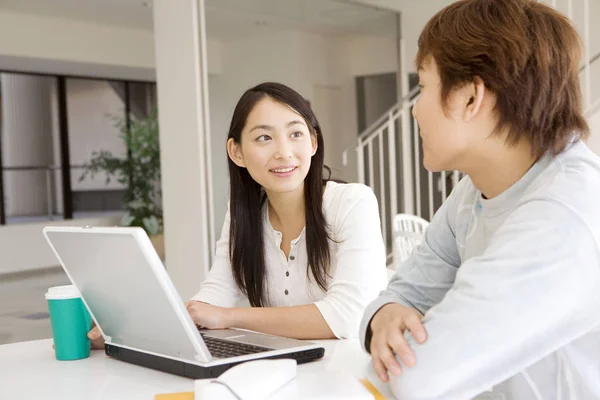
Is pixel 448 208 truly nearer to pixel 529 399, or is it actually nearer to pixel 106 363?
pixel 529 399

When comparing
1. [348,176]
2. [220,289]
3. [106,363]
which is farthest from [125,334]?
[348,176]

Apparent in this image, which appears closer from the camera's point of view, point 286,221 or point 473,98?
point 473,98

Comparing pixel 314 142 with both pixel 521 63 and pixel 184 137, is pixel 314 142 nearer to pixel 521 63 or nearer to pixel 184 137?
pixel 521 63

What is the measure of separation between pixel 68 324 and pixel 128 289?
0.29 m

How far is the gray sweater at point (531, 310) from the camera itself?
2.95 feet

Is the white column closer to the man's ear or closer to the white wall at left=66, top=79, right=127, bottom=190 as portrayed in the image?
the man's ear

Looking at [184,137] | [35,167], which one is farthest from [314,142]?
[35,167]

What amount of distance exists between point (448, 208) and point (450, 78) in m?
0.33

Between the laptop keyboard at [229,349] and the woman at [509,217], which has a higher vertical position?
the woman at [509,217]

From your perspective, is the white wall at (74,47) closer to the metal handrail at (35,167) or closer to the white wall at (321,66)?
the white wall at (321,66)

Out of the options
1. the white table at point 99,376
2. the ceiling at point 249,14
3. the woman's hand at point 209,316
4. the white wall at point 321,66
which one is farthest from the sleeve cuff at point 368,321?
the white wall at point 321,66

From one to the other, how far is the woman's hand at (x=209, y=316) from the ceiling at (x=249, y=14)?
4596 millimetres

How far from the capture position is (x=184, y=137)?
5.29 meters

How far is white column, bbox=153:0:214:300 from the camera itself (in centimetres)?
521
